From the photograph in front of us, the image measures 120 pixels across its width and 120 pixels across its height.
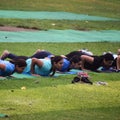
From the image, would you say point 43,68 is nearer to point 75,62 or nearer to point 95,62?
point 75,62

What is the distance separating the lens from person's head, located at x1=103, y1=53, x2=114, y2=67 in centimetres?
1338

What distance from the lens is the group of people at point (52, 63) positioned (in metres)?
12.5

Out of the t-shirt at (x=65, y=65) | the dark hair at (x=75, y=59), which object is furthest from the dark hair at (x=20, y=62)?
the dark hair at (x=75, y=59)

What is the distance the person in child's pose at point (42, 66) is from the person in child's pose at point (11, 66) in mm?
112

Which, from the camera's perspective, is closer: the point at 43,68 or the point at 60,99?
the point at 60,99

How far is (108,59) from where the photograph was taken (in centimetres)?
1346

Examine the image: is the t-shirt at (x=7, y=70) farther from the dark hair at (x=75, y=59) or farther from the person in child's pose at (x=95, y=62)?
Result: the person in child's pose at (x=95, y=62)

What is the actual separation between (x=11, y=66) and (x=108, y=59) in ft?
8.05

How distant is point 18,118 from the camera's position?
28.5 feet

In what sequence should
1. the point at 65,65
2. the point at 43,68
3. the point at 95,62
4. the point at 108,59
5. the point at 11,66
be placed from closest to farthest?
the point at 11,66
the point at 43,68
the point at 65,65
the point at 108,59
the point at 95,62

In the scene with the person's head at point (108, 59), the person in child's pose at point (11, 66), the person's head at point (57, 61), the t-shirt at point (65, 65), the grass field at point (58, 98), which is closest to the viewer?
the grass field at point (58, 98)

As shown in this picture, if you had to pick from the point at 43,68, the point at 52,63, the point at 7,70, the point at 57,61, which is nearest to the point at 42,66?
the point at 43,68

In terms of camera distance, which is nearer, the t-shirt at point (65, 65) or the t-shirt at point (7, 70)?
Answer: the t-shirt at point (7, 70)

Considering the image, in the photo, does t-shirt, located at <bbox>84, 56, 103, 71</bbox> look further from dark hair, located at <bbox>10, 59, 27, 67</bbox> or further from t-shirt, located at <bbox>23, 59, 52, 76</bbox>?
dark hair, located at <bbox>10, 59, 27, 67</bbox>
